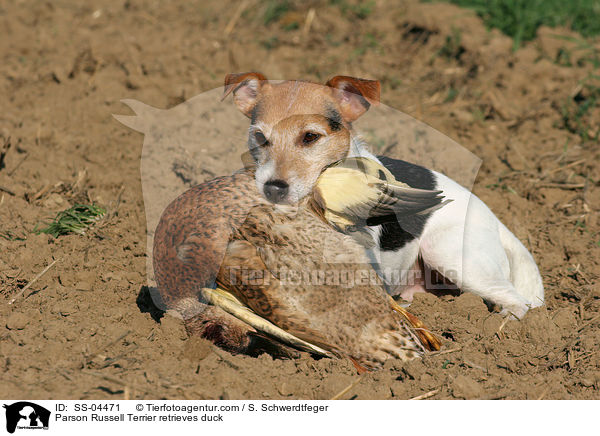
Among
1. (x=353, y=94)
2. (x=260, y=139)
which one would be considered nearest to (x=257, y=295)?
(x=260, y=139)

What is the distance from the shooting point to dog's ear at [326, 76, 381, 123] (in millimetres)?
3855

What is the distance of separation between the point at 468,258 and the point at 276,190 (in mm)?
1460

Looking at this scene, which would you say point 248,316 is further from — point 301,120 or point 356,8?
point 356,8

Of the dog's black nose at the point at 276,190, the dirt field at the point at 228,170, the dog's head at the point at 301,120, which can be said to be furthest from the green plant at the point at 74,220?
the dog's black nose at the point at 276,190

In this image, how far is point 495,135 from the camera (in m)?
6.41

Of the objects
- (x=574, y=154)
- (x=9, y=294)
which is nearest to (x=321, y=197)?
(x=9, y=294)

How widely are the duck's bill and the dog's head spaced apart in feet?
2.68

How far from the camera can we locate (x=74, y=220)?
454cm

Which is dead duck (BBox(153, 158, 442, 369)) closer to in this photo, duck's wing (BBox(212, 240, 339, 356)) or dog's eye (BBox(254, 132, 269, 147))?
duck's wing (BBox(212, 240, 339, 356))

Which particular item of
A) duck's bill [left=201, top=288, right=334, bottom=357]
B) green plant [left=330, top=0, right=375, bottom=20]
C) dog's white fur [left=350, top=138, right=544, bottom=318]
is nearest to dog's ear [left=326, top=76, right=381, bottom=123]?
dog's white fur [left=350, top=138, right=544, bottom=318]

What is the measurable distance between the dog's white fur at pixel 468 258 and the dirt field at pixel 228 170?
0.75ft

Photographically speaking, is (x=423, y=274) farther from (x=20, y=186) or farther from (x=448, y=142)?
(x=20, y=186)

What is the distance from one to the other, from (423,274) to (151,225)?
1.91 metres

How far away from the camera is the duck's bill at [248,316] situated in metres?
3.07
